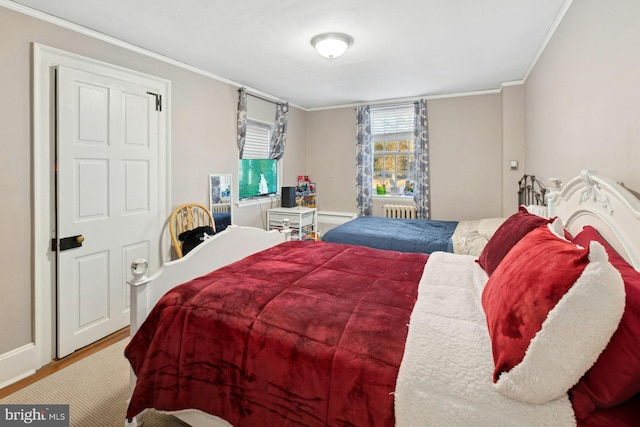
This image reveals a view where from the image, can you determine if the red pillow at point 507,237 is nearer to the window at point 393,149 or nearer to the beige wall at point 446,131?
the beige wall at point 446,131

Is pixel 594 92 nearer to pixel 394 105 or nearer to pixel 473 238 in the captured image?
pixel 473 238

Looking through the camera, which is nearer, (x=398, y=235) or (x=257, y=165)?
(x=398, y=235)

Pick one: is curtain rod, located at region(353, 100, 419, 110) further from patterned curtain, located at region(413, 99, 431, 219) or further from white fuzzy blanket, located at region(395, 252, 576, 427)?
white fuzzy blanket, located at region(395, 252, 576, 427)

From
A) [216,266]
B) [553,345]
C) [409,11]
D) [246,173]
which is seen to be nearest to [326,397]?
[553,345]

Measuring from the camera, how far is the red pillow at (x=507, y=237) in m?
1.62

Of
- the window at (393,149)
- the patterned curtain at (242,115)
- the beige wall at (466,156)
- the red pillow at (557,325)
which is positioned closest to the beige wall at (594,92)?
the red pillow at (557,325)

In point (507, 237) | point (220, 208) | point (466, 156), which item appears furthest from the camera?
point (466, 156)

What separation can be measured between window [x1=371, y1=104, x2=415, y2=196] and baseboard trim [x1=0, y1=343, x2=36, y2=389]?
4.48 m

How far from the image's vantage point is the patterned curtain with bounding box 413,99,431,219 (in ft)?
15.3

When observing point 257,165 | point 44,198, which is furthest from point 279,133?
point 44,198

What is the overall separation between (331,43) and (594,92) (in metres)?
1.84

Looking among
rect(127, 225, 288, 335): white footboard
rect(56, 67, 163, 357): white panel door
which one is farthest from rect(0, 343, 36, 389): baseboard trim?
rect(127, 225, 288, 335): white footboard

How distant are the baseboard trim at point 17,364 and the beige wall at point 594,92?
3.73 meters

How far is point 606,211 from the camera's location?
1331mm
